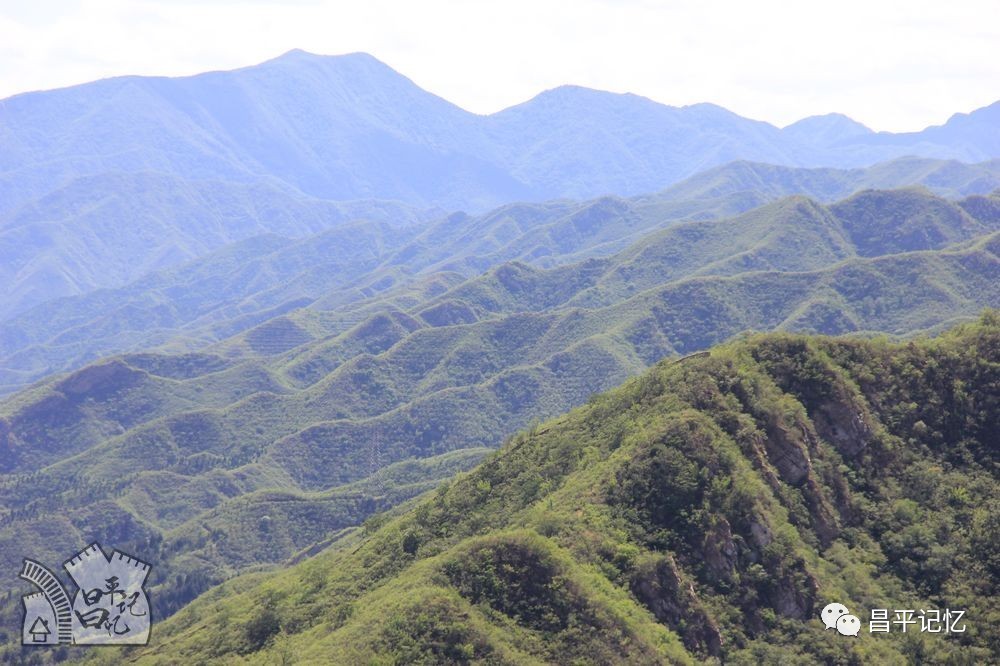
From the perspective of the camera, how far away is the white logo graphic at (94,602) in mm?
64875

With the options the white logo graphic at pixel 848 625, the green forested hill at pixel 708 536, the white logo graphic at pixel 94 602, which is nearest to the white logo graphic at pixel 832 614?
the white logo graphic at pixel 848 625

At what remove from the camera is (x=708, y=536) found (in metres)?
71.1

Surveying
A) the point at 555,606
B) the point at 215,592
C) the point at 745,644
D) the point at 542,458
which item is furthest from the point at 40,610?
the point at 745,644

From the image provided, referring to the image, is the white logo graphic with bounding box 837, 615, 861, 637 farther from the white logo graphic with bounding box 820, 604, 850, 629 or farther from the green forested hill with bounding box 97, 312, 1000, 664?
the green forested hill with bounding box 97, 312, 1000, 664

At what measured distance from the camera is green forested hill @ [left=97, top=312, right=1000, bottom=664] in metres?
64.2

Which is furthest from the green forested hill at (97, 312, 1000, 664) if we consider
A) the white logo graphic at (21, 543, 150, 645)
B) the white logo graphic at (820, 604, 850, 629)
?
the white logo graphic at (21, 543, 150, 645)

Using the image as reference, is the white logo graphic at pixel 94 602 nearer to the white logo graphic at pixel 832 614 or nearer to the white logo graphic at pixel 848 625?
the white logo graphic at pixel 832 614

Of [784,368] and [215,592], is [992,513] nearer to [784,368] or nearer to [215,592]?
[784,368]

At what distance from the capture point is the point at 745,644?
6694 centimetres

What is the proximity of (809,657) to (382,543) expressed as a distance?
144 ft

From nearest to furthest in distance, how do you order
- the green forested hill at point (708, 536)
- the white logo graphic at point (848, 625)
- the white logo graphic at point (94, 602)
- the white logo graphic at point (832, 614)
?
the green forested hill at point (708, 536)
the white logo graphic at point (94, 602)
the white logo graphic at point (848, 625)
the white logo graphic at point (832, 614)

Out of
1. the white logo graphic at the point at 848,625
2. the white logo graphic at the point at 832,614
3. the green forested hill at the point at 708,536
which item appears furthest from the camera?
the white logo graphic at the point at 832,614

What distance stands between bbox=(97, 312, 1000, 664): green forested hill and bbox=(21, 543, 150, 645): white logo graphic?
644 centimetres

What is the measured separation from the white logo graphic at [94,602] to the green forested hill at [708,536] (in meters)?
6.44
